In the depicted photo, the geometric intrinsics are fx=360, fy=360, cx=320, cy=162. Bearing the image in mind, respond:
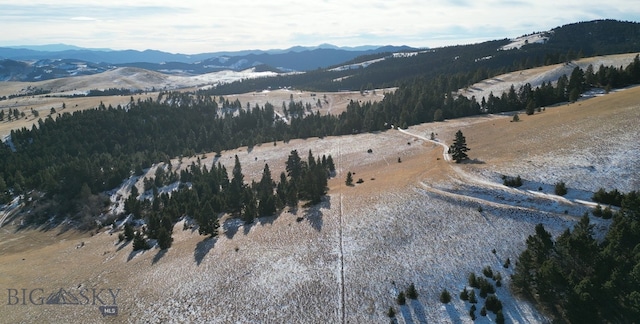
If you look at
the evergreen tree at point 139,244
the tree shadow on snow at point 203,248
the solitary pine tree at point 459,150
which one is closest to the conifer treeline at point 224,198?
the tree shadow on snow at point 203,248

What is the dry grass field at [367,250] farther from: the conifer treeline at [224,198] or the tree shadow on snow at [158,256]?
the conifer treeline at [224,198]

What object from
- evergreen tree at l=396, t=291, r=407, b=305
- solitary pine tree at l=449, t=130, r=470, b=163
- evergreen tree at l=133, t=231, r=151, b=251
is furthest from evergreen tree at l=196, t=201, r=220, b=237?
solitary pine tree at l=449, t=130, r=470, b=163

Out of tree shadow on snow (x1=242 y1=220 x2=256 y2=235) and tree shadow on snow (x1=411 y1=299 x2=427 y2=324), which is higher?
tree shadow on snow (x1=411 y1=299 x2=427 y2=324)

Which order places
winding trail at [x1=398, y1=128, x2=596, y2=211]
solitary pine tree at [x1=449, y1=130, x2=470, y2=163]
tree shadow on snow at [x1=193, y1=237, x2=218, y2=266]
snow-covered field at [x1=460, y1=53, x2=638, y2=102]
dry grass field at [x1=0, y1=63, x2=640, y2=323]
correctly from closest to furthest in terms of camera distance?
1. dry grass field at [x1=0, y1=63, x2=640, y2=323]
2. winding trail at [x1=398, y1=128, x2=596, y2=211]
3. tree shadow on snow at [x1=193, y1=237, x2=218, y2=266]
4. solitary pine tree at [x1=449, y1=130, x2=470, y2=163]
5. snow-covered field at [x1=460, y1=53, x2=638, y2=102]

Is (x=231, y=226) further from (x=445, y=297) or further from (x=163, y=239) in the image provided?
(x=445, y=297)

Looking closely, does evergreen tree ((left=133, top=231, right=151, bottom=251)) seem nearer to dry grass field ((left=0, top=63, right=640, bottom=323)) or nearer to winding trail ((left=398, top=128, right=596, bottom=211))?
dry grass field ((left=0, top=63, right=640, bottom=323))

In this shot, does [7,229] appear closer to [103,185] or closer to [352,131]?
[103,185]

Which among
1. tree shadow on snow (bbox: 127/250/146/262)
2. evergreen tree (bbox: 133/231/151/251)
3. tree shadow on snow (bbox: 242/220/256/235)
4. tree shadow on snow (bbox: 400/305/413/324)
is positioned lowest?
tree shadow on snow (bbox: 127/250/146/262)
